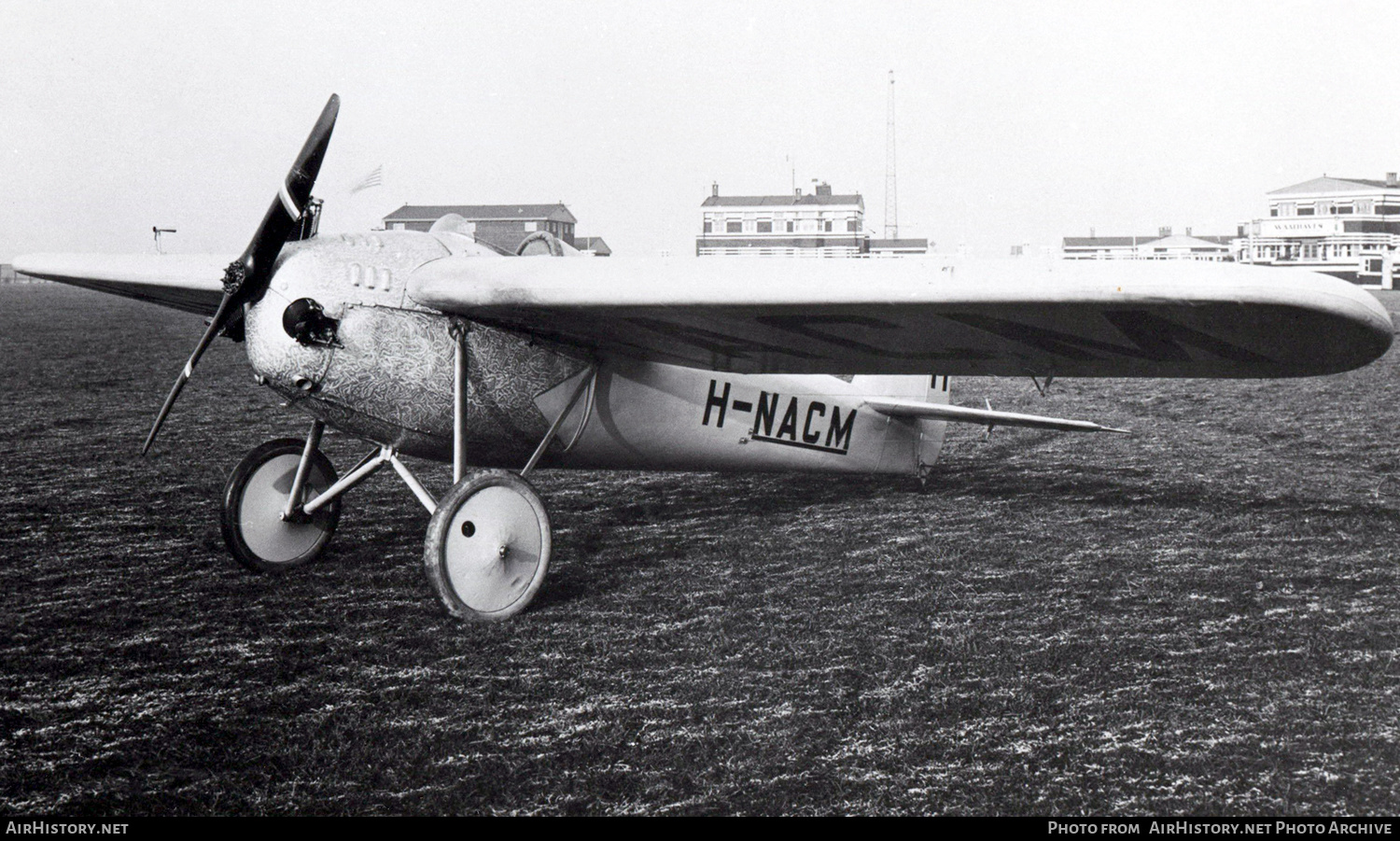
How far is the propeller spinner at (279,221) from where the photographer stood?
437 cm

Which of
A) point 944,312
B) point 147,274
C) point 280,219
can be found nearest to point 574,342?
point 280,219

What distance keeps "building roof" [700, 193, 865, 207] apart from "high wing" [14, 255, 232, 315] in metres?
72.8

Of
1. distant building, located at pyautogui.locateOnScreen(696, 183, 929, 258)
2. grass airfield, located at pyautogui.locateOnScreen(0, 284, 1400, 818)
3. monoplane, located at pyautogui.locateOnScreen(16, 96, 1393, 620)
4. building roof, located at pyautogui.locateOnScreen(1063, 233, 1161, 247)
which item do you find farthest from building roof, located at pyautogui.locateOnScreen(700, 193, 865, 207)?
monoplane, located at pyautogui.locateOnScreen(16, 96, 1393, 620)

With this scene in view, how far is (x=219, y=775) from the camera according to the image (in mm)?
3049

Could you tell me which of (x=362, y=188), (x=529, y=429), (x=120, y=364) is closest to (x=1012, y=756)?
(x=529, y=429)

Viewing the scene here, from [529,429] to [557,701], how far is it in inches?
72.1

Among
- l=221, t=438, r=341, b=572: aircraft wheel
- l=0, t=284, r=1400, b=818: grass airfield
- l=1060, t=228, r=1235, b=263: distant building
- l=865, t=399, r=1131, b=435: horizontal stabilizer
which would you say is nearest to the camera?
l=0, t=284, r=1400, b=818: grass airfield

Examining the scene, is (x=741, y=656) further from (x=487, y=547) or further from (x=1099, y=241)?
(x=1099, y=241)

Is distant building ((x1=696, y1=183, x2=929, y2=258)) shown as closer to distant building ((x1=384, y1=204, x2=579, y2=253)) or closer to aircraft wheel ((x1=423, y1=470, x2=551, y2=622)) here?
distant building ((x1=384, y1=204, x2=579, y2=253))

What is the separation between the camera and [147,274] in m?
5.80

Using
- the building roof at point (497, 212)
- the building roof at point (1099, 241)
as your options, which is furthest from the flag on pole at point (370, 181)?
the building roof at point (1099, 241)

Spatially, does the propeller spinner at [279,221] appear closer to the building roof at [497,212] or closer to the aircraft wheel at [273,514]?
the aircraft wheel at [273,514]

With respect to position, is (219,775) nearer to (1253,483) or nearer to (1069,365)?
(1069,365)

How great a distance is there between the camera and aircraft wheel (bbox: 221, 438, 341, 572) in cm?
517
